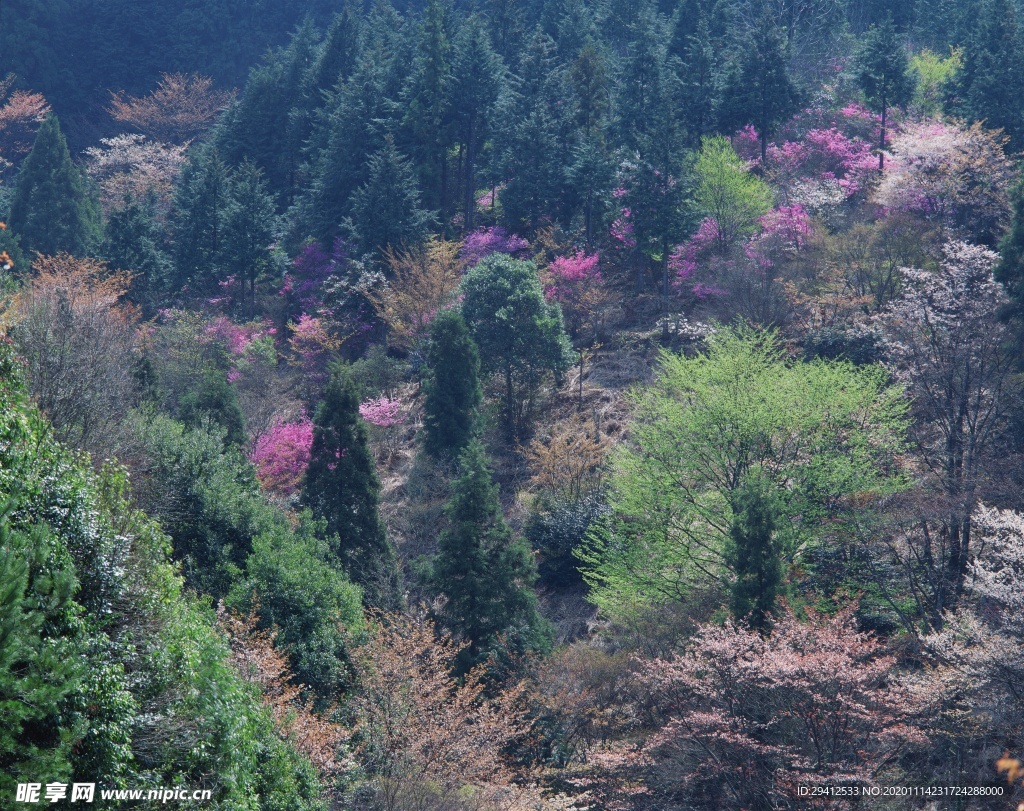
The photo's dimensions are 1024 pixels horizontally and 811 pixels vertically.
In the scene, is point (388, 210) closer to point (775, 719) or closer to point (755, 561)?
point (755, 561)

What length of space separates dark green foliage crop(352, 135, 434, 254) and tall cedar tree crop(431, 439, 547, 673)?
20.6 meters

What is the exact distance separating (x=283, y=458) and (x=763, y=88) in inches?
1107


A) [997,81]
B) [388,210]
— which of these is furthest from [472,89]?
[997,81]

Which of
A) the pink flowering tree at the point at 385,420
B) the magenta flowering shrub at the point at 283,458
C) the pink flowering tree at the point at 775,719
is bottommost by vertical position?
the pink flowering tree at the point at 775,719

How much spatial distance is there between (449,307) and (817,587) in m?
18.3

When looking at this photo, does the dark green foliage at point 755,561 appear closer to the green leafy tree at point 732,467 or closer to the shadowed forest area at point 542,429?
the shadowed forest area at point 542,429

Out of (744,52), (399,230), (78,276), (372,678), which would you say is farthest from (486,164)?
(372,678)

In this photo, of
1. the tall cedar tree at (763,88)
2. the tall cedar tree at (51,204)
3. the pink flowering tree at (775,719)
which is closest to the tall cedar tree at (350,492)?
the pink flowering tree at (775,719)

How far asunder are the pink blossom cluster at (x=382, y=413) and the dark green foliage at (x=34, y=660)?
25.4 metres

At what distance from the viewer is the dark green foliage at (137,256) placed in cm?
4500

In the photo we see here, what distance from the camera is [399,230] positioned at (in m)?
42.8

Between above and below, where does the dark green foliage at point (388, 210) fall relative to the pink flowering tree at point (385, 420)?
above

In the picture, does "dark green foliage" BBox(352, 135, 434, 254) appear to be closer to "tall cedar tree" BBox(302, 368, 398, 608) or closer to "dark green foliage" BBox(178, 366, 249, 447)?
"dark green foliage" BBox(178, 366, 249, 447)

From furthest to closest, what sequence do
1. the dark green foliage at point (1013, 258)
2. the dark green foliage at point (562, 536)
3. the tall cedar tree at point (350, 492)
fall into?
the dark green foliage at point (562, 536) < the dark green foliage at point (1013, 258) < the tall cedar tree at point (350, 492)
